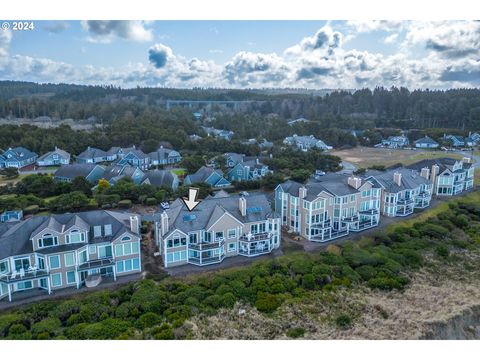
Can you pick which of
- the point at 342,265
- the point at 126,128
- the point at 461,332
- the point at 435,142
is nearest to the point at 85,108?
→ the point at 126,128

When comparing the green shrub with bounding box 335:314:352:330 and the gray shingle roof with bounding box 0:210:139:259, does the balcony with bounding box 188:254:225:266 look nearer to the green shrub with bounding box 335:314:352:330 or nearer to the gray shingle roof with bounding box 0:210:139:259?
the gray shingle roof with bounding box 0:210:139:259

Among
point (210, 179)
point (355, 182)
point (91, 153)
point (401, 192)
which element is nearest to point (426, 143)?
point (401, 192)

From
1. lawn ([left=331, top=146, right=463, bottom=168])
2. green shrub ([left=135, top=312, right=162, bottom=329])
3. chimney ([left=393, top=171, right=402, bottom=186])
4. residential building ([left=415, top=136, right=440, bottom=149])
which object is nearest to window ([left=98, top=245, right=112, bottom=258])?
green shrub ([left=135, top=312, right=162, bottom=329])

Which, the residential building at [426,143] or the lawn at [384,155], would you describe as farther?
the residential building at [426,143]

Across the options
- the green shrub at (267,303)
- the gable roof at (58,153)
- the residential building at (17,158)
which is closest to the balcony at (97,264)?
the green shrub at (267,303)

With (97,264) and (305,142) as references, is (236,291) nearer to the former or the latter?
(97,264)

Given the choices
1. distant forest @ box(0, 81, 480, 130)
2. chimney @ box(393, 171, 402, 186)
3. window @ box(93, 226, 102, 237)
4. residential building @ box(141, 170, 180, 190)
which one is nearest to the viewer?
window @ box(93, 226, 102, 237)

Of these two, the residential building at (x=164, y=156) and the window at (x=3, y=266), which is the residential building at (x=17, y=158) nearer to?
the residential building at (x=164, y=156)
